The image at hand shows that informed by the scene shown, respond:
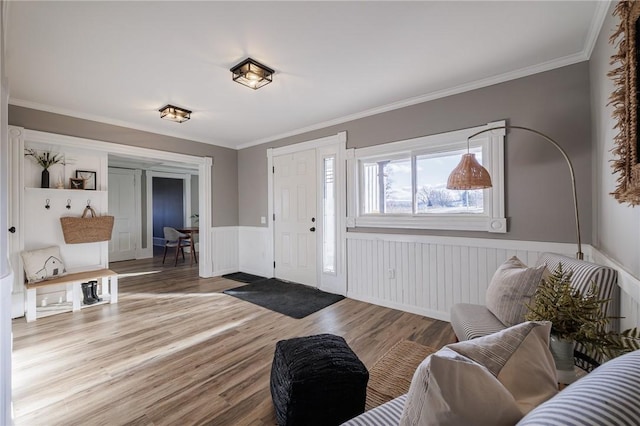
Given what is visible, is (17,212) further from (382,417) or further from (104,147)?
(382,417)

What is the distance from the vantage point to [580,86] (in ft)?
7.67

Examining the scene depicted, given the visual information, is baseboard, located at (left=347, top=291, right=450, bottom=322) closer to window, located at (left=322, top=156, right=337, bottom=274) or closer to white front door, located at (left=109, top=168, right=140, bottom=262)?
window, located at (left=322, top=156, right=337, bottom=274)

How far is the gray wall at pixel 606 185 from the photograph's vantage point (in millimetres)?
1487

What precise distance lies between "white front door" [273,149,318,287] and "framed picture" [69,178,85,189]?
8.53 ft

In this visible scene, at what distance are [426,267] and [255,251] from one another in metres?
3.12

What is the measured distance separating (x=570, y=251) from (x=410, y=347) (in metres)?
1.61

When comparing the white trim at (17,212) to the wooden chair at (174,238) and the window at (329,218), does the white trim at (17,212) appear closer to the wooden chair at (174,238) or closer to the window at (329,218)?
the wooden chair at (174,238)

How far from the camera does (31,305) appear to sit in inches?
120

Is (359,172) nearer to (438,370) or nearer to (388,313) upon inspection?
(388,313)

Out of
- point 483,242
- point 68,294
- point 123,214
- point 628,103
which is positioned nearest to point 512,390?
point 628,103

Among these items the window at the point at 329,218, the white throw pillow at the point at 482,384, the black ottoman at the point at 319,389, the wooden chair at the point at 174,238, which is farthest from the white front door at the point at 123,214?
the white throw pillow at the point at 482,384

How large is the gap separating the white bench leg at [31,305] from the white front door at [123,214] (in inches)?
142

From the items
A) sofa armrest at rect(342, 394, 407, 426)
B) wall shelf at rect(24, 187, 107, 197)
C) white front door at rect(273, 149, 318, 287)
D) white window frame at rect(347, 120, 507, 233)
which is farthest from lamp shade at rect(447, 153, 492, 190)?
wall shelf at rect(24, 187, 107, 197)

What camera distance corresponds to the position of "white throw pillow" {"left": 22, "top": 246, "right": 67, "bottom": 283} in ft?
10.2
